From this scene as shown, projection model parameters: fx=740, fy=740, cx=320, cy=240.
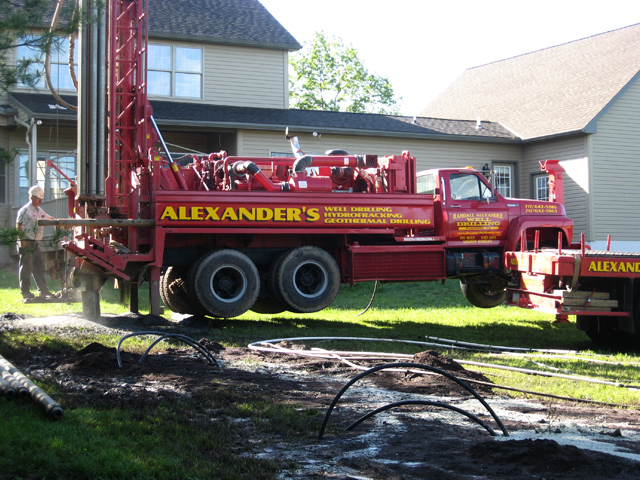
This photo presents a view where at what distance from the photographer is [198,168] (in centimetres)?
1380

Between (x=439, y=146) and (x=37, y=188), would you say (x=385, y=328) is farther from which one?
(x=439, y=146)

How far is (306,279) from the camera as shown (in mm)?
12797

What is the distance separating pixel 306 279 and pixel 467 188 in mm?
3620

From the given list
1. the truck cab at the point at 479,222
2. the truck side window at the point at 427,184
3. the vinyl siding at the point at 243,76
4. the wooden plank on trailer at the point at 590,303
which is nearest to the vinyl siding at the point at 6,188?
the vinyl siding at the point at 243,76

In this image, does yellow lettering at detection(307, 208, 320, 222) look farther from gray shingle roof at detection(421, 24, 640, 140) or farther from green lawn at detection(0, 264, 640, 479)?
gray shingle roof at detection(421, 24, 640, 140)

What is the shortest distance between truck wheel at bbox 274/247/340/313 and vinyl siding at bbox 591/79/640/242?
44.9 feet

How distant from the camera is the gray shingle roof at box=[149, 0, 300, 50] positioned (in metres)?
23.0

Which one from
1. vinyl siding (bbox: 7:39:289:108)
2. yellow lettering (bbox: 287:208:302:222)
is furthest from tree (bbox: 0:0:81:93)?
vinyl siding (bbox: 7:39:289:108)

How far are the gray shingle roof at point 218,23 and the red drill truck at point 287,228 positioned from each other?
34.1 ft

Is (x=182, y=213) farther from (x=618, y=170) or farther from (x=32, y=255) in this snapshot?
(x=618, y=170)

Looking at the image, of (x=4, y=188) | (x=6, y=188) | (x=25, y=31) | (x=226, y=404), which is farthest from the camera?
(x=4, y=188)

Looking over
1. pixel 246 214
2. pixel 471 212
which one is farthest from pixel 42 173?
pixel 471 212

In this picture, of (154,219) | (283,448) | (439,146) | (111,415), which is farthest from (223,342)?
(439,146)

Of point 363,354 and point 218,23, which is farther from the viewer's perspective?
point 218,23
